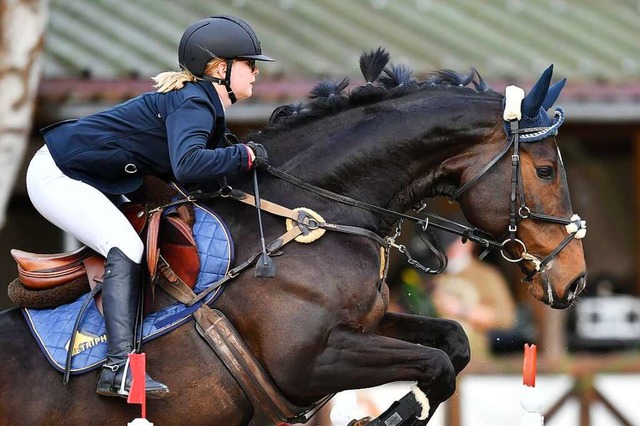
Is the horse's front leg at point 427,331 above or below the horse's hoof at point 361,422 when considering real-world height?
above

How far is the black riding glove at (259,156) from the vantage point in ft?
17.8

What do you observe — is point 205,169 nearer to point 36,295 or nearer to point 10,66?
point 36,295

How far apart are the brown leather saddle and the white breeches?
0.08 meters

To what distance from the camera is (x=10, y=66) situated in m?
9.45

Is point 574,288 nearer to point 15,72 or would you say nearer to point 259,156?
point 259,156

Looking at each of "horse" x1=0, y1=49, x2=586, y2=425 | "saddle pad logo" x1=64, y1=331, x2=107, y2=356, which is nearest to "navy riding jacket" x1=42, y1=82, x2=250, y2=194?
"horse" x1=0, y1=49, x2=586, y2=425

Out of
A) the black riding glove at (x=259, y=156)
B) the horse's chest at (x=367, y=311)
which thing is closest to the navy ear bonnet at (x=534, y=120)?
the horse's chest at (x=367, y=311)

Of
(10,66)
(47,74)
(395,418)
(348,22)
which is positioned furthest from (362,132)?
(348,22)

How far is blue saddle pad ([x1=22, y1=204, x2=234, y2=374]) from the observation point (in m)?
5.33

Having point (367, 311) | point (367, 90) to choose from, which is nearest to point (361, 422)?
point (367, 311)

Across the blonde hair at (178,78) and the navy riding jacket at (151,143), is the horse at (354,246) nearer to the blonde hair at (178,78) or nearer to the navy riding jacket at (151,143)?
the navy riding jacket at (151,143)

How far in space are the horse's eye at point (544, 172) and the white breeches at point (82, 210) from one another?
1658 millimetres

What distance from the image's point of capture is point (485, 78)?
10.7 m

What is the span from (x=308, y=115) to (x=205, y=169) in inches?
27.5
